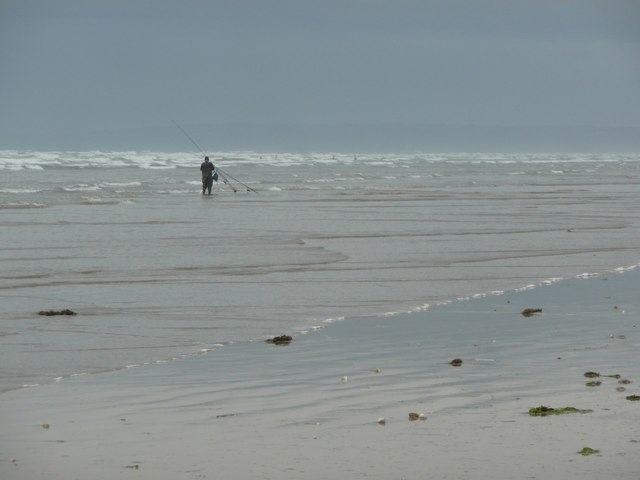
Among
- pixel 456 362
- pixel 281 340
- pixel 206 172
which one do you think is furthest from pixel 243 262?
pixel 206 172

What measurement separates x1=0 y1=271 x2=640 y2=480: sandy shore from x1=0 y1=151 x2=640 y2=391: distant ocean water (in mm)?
882

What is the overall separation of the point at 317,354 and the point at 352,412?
2.09 metres

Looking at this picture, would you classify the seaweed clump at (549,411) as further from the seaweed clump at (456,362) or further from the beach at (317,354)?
the seaweed clump at (456,362)

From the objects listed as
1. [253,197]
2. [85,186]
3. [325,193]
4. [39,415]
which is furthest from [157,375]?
[85,186]

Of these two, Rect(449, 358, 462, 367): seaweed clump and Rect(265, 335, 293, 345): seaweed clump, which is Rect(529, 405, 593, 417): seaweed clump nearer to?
Rect(449, 358, 462, 367): seaweed clump

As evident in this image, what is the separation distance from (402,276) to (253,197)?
22.6 m

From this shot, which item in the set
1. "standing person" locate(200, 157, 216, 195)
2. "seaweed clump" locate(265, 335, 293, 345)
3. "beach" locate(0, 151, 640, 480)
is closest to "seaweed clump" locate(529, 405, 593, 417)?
"beach" locate(0, 151, 640, 480)

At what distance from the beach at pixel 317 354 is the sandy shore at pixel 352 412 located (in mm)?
21

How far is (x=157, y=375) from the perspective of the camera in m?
8.08

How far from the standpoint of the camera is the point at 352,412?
6.77 metres

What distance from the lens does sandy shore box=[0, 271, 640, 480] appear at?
5.66 m

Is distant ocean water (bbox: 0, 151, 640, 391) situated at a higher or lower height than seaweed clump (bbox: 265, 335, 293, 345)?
lower

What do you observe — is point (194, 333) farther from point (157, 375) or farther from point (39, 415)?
point (39, 415)

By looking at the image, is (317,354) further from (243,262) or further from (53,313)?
(243,262)
